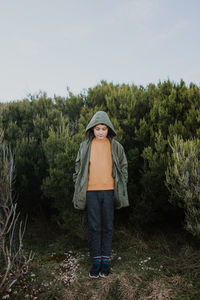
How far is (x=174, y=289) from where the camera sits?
3.18 m

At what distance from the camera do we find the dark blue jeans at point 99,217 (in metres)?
3.56

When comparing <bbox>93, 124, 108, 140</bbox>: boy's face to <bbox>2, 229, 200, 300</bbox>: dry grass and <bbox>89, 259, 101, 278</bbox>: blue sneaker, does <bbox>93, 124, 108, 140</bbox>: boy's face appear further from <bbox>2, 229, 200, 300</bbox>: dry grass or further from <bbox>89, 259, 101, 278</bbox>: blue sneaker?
<bbox>2, 229, 200, 300</bbox>: dry grass

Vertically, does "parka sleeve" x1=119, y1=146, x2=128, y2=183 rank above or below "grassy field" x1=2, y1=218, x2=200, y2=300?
above

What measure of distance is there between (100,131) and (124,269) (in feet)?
6.48

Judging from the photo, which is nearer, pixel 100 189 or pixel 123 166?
pixel 100 189

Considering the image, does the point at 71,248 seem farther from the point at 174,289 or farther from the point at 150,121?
the point at 150,121

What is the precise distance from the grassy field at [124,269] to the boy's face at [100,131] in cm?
185

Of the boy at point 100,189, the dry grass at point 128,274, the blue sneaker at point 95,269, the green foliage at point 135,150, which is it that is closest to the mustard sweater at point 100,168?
the boy at point 100,189

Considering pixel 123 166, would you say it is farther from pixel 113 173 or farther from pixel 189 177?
pixel 189 177

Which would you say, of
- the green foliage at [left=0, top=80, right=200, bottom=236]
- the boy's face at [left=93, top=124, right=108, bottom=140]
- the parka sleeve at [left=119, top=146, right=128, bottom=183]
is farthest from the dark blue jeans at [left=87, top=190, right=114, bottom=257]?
the green foliage at [left=0, top=80, right=200, bottom=236]

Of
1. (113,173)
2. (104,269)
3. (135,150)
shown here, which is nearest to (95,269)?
(104,269)

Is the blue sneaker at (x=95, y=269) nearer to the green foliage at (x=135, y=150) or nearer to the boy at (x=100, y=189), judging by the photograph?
the boy at (x=100, y=189)

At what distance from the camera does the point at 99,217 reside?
3607 millimetres

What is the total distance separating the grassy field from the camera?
3.20 meters
